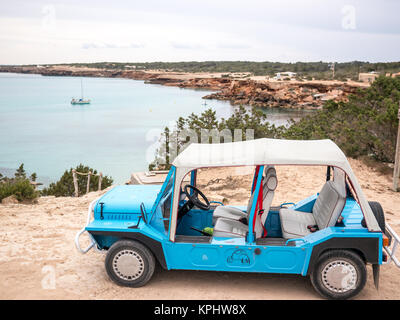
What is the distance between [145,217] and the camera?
5.63m

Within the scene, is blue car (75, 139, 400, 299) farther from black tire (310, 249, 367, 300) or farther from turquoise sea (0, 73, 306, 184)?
turquoise sea (0, 73, 306, 184)

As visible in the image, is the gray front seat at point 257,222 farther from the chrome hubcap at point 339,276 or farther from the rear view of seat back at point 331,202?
the chrome hubcap at point 339,276

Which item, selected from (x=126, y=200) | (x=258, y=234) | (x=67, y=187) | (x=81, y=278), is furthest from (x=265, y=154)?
(x=67, y=187)

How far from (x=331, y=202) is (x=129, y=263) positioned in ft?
9.06

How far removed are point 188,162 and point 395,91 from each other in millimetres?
13785

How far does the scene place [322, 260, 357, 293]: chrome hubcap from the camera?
5172 mm

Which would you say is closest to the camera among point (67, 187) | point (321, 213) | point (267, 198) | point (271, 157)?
point (271, 157)

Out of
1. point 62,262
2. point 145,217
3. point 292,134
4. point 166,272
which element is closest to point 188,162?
point 145,217

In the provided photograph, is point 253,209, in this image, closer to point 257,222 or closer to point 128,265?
point 257,222

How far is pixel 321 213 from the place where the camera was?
5777 mm

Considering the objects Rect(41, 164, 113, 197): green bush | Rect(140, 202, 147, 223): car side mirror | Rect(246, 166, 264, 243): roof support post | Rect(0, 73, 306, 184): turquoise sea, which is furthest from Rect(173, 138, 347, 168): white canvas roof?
Rect(0, 73, 306, 184): turquoise sea

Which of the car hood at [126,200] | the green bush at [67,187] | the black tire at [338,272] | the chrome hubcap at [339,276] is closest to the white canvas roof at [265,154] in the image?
the car hood at [126,200]

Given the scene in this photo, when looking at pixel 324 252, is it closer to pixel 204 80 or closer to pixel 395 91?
pixel 395 91
